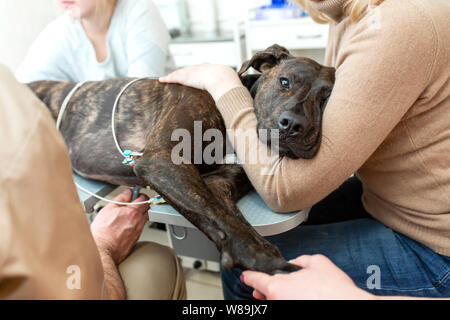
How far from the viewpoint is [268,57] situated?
152 cm

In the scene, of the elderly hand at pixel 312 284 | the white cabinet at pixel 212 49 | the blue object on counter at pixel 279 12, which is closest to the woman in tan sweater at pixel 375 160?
the elderly hand at pixel 312 284

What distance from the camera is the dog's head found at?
44.1 inches

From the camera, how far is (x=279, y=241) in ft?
4.52

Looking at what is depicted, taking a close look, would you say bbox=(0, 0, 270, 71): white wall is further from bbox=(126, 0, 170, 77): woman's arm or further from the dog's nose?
the dog's nose

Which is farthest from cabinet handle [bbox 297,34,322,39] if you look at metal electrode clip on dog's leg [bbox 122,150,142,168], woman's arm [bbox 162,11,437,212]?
metal electrode clip on dog's leg [bbox 122,150,142,168]

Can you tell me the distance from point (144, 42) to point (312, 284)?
73.3 inches

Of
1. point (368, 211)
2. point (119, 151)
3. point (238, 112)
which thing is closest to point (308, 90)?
point (238, 112)

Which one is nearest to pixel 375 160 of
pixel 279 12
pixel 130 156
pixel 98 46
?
pixel 130 156

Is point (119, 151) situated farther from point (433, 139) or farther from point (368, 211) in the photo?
point (433, 139)

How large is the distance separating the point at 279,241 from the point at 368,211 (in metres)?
0.35

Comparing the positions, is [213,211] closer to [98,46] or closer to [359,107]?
[359,107]

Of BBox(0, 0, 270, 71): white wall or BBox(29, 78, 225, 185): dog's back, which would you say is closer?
BBox(29, 78, 225, 185): dog's back

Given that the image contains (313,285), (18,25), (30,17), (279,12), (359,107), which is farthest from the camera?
(30,17)

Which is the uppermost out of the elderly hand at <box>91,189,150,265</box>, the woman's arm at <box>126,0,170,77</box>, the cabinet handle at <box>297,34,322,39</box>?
the woman's arm at <box>126,0,170,77</box>
